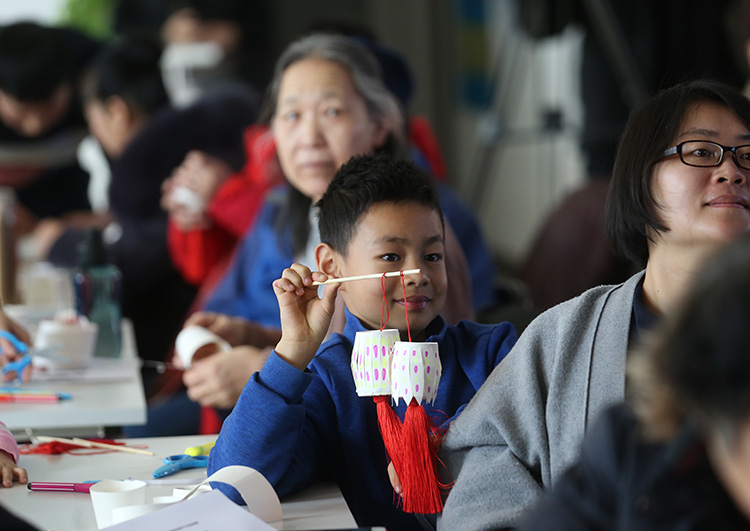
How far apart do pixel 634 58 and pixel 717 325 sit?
9.00ft

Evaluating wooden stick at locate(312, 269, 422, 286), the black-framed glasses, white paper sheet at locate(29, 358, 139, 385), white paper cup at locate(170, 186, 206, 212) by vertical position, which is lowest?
white paper sheet at locate(29, 358, 139, 385)

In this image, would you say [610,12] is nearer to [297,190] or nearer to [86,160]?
[297,190]

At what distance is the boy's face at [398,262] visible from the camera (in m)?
1.25

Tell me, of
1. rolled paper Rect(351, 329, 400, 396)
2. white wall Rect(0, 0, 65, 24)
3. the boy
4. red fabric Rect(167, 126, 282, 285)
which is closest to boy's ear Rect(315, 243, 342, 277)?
the boy

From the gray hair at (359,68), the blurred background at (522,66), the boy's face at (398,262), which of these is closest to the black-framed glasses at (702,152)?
the boy's face at (398,262)

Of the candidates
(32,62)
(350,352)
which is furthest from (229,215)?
(32,62)

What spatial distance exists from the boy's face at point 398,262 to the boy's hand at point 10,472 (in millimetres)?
493

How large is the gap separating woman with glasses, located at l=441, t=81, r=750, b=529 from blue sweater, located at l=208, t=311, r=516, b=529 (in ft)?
0.42

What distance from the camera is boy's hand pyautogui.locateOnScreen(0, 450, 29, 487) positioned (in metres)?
1.21

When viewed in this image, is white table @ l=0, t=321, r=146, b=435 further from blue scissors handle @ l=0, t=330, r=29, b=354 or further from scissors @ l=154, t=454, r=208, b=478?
scissors @ l=154, t=454, r=208, b=478

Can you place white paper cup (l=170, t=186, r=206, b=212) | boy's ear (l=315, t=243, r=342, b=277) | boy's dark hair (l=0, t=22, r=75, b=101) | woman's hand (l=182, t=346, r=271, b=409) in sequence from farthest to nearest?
boy's dark hair (l=0, t=22, r=75, b=101) < white paper cup (l=170, t=186, r=206, b=212) < woman's hand (l=182, t=346, r=271, b=409) < boy's ear (l=315, t=243, r=342, b=277)

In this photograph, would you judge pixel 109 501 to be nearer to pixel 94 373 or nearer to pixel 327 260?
pixel 327 260

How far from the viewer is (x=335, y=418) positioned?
1.25 meters

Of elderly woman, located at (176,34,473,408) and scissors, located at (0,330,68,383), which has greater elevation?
elderly woman, located at (176,34,473,408)
